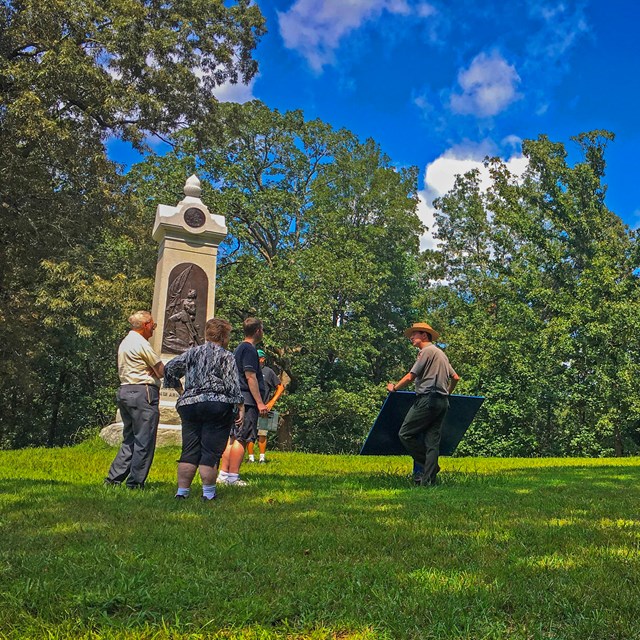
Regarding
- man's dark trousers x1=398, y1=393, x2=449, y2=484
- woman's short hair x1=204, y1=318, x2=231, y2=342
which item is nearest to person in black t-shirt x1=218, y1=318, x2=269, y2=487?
woman's short hair x1=204, y1=318, x2=231, y2=342

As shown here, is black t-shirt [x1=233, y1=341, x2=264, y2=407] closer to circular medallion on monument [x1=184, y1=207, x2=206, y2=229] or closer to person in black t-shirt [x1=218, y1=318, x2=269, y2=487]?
person in black t-shirt [x1=218, y1=318, x2=269, y2=487]

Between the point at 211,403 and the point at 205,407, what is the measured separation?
7cm

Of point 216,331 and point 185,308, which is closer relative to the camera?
point 216,331

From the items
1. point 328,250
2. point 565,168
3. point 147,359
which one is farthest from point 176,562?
point 565,168

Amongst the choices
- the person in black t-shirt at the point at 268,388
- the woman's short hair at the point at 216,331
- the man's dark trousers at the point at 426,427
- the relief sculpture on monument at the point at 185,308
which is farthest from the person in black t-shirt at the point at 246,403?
the relief sculpture on monument at the point at 185,308

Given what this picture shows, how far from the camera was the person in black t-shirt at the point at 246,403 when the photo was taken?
7.18 meters

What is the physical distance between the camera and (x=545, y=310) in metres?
30.1

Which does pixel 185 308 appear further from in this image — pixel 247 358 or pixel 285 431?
pixel 285 431

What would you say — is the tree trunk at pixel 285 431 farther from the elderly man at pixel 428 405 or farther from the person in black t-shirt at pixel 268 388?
the elderly man at pixel 428 405

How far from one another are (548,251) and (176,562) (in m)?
29.2

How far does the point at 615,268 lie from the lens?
2791 cm

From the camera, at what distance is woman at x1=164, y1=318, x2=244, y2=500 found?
6008 mm

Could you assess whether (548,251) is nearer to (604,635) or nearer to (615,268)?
(615,268)

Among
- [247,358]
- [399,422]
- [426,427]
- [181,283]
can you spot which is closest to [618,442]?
[181,283]
